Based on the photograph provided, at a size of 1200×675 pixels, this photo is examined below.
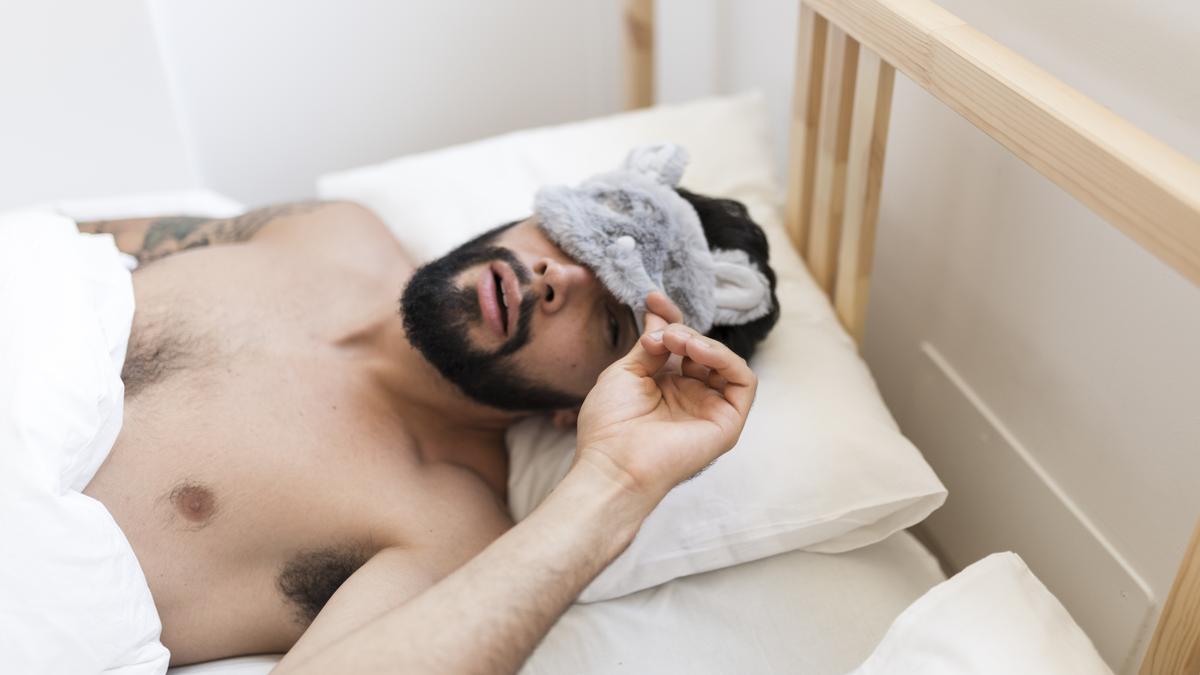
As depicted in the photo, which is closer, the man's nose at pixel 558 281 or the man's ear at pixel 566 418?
the man's nose at pixel 558 281

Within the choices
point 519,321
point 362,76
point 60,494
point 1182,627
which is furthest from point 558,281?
point 362,76

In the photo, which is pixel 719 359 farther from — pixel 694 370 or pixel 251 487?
pixel 251 487

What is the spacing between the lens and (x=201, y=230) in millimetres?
1448

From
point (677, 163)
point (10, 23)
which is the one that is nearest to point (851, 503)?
point (677, 163)

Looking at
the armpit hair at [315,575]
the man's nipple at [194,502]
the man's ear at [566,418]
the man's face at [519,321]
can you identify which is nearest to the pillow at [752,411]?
the man's ear at [566,418]

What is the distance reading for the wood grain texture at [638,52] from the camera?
1789mm

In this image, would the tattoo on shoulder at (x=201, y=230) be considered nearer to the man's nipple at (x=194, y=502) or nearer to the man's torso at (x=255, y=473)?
the man's torso at (x=255, y=473)

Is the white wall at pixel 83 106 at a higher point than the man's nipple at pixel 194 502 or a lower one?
higher

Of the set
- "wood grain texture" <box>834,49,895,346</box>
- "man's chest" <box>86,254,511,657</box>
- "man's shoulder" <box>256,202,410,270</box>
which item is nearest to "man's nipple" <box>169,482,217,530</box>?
"man's chest" <box>86,254,511,657</box>

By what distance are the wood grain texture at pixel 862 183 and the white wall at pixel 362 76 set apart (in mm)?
908

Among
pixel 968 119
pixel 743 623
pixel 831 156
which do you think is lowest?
pixel 743 623

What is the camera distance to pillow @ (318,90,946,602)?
110cm

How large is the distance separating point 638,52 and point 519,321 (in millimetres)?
833

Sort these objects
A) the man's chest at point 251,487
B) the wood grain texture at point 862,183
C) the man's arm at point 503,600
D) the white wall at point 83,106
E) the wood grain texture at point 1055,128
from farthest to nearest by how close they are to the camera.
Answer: the white wall at point 83,106 → the wood grain texture at point 862,183 → the man's chest at point 251,487 → the man's arm at point 503,600 → the wood grain texture at point 1055,128
